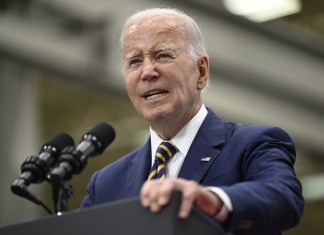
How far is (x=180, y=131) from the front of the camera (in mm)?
2814

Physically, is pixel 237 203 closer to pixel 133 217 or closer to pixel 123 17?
pixel 133 217

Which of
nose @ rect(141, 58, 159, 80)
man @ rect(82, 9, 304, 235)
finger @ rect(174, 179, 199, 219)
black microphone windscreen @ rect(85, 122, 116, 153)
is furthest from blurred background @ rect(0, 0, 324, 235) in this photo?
finger @ rect(174, 179, 199, 219)

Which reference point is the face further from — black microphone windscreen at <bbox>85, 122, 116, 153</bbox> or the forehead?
black microphone windscreen at <bbox>85, 122, 116, 153</bbox>

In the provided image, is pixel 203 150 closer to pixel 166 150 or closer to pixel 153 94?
pixel 166 150

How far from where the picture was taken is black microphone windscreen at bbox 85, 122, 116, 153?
3.17m

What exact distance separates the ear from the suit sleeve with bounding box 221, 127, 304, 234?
1.42 feet

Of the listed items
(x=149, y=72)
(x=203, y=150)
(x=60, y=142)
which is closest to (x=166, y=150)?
(x=203, y=150)

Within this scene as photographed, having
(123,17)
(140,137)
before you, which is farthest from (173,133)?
(140,137)

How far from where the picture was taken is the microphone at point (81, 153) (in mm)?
3021

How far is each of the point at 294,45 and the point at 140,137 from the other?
4.03 meters

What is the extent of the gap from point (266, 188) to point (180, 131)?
0.71 metres

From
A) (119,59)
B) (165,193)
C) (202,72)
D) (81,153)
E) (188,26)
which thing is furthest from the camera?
(119,59)

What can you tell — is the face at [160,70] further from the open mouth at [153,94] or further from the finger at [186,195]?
the finger at [186,195]

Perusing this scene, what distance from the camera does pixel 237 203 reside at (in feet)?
6.70
